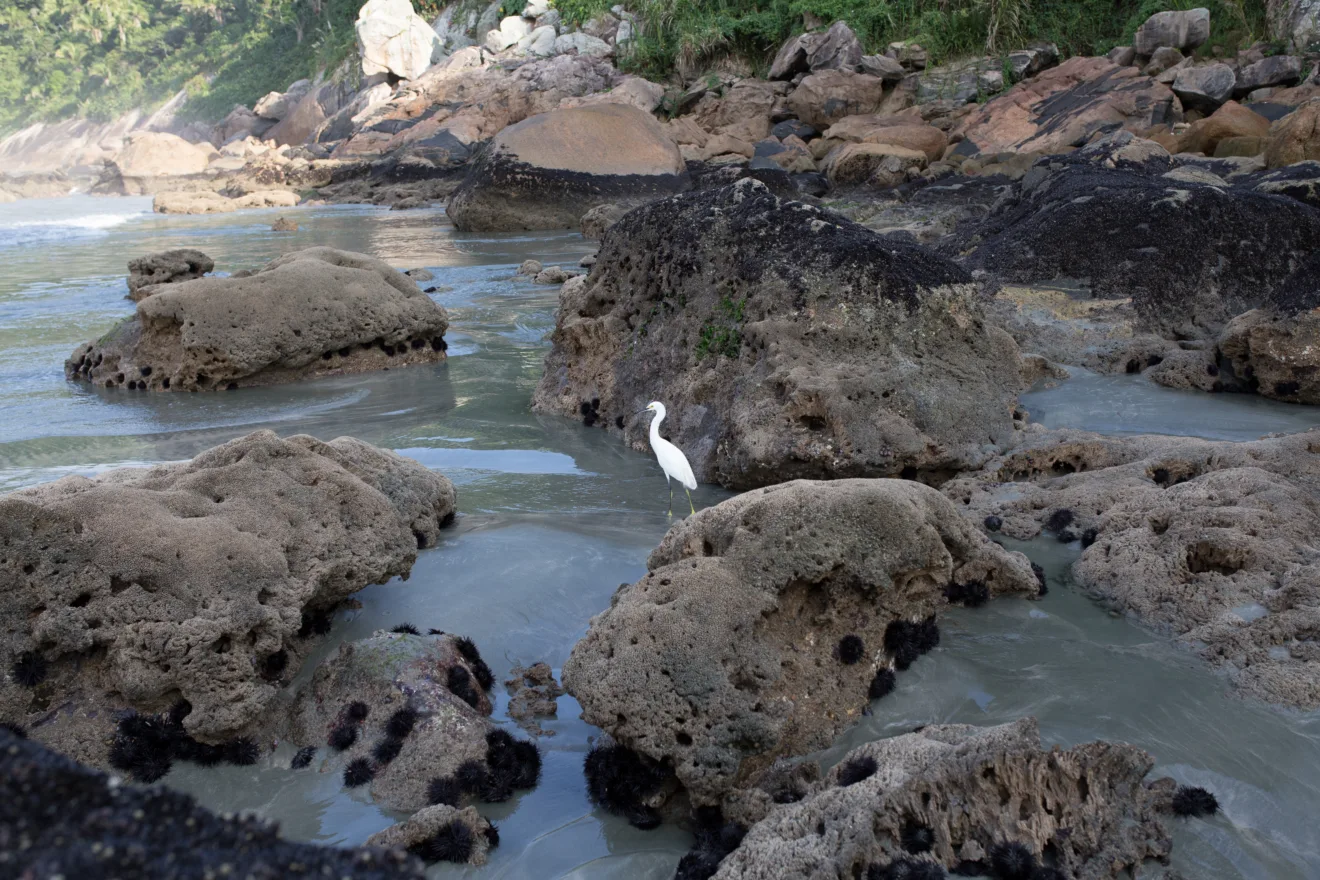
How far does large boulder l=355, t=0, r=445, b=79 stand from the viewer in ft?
134

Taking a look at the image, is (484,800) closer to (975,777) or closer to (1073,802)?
(975,777)

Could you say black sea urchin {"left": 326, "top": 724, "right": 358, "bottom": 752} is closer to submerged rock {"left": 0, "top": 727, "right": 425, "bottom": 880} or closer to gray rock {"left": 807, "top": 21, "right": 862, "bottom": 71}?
submerged rock {"left": 0, "top": 727, "right": 425, "bottom": 880}

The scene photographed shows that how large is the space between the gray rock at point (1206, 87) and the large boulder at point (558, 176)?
9027 millimetres

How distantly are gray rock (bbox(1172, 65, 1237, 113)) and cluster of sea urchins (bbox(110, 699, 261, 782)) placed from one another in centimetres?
2000

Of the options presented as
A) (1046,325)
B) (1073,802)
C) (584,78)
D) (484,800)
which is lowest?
(484,800)

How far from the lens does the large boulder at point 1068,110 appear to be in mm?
19281

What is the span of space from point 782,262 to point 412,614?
3.31 m

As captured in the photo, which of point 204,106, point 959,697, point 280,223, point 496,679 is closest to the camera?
point 959,697

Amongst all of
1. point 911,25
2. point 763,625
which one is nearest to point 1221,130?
point 911,25

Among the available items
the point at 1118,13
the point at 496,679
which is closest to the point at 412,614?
the point at 496,679

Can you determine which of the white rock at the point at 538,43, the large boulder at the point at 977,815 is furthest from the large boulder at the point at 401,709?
the white rock at the point at 538,43

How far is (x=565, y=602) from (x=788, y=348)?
2293mm

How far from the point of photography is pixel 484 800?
3.56 m

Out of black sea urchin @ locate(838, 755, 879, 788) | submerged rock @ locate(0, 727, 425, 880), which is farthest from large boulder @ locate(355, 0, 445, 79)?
submerged rock @ locate(0, 727, 425, 880)
